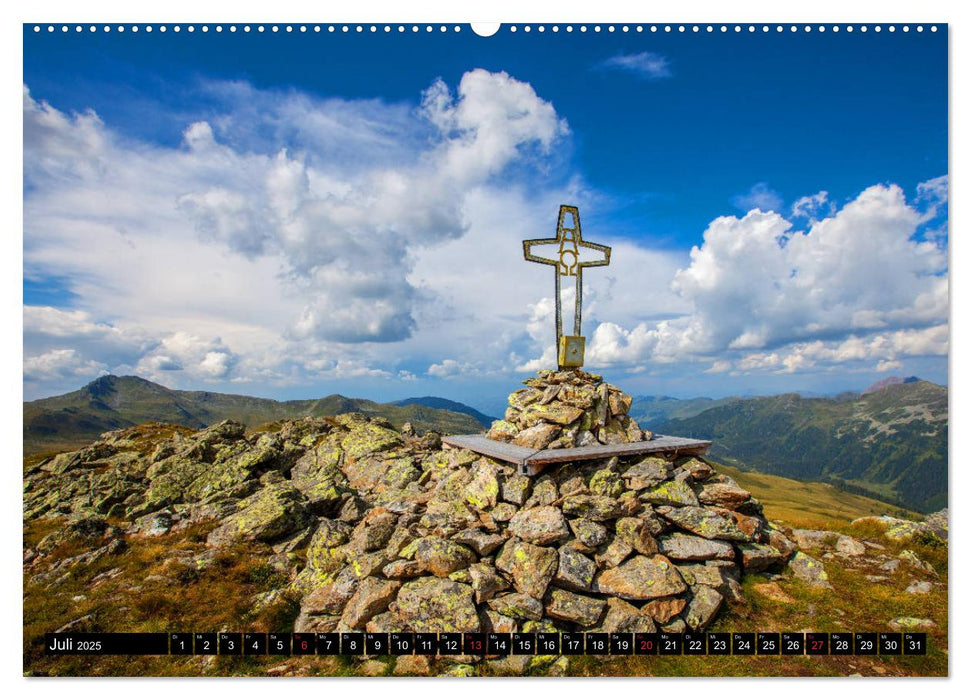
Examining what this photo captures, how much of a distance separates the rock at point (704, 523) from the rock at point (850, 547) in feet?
18.4

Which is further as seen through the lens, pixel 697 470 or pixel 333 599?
pixel 697 470

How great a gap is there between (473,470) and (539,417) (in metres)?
3.27

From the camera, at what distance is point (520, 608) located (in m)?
11.8

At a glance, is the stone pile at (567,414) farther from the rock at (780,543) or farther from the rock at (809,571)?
the rock at (809,571)

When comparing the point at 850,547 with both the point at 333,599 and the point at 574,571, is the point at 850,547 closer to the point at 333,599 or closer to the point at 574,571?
the point at 574,571

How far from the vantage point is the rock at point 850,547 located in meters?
17.5

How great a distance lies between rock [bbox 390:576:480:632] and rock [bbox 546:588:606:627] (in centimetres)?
208

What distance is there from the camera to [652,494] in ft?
51.7

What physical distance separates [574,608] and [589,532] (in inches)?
90.2

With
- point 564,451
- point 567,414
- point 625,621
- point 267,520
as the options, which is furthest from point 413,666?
point 267,520

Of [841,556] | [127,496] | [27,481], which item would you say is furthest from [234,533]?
[841,556]

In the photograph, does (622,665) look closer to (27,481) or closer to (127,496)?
(127,496)

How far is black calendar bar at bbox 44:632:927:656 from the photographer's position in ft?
34.3

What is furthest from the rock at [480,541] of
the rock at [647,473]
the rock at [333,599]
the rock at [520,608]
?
the rock at [647,473]
